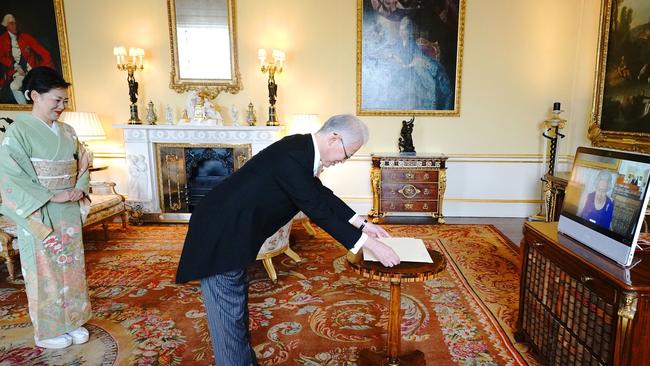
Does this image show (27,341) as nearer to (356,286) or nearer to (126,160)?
(356,286)

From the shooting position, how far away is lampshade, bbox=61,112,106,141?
5.54 metres

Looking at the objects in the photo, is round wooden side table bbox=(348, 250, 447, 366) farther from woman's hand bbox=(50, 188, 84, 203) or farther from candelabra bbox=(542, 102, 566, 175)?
candelabra bbox=(542, 102, 566, 175)

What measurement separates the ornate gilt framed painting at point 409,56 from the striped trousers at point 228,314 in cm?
466

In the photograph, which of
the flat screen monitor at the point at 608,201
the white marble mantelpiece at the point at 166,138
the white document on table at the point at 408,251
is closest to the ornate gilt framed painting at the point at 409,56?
the white marble mantelpiece at the point at 166,138

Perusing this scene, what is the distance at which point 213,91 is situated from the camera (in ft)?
19.9

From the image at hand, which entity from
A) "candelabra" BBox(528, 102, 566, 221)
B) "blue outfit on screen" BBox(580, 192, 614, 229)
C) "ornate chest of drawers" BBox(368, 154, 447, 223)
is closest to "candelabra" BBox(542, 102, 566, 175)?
"candelabra" BBox(528, 102, 566, 221)

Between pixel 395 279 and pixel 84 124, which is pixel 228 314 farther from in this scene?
pixel 84 124

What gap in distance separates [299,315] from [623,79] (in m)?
4.64

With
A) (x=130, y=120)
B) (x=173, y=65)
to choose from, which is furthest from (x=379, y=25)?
(x=130, y=120)

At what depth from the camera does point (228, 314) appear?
1.83 metres

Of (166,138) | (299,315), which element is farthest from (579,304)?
(166,138)

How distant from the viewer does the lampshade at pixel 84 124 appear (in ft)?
18.2

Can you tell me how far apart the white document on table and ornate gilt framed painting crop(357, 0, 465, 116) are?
415 centimetres

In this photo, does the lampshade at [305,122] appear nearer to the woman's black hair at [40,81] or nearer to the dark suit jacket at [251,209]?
the woman's black hair at [40,81]
